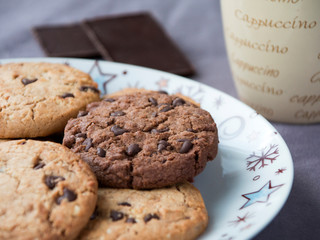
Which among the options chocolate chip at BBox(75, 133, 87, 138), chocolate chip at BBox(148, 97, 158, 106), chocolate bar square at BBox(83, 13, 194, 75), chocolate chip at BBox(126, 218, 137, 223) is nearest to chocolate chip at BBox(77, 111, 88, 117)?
chocolate chip at BBox(75, 133, 87, 138)

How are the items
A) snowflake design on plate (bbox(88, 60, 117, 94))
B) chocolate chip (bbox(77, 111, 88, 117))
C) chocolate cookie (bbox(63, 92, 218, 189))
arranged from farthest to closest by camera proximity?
1. snowflake design on plate (bbox(88, 60, 117, 94))
2. chocolate chip (bbox(77, 111, 88, 117))
3. chocolate cookie (bbox(63, 92, 218, 189))

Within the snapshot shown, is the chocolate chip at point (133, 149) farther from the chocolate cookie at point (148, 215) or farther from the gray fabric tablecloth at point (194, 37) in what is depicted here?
the gray fabric tablecloth at point (194, 37)

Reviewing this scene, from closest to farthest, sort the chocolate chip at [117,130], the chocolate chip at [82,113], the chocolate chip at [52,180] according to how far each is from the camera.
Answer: the chocolate chip at [52,180]
the chocolate chip at [117,130]
the chocolate chip at [82,113]

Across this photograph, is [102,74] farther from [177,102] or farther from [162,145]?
[162,145]

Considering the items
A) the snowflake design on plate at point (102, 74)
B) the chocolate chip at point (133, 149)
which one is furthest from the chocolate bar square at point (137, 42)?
the chocolate chip at point (133, 149)

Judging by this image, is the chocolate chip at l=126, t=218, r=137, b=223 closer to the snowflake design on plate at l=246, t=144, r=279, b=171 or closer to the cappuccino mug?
the snowflake design on plate at l=246, t=144, r=279, b=171

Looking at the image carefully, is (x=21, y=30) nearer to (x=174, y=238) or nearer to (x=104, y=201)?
(x=104, y=201)
